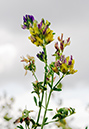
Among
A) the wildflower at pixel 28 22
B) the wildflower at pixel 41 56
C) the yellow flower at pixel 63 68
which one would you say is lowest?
the yellow flower at pixel 63 68

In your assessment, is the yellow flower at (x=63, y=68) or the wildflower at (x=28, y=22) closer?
the yellow flower at (x=63, y=68)

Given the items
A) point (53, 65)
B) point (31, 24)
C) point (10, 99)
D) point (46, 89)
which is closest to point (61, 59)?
point (53, 65)

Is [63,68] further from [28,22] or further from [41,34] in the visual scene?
[28,22]

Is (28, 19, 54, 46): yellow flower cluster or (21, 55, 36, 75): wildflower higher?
(28, 19, 54, 46): yellow flower cluster

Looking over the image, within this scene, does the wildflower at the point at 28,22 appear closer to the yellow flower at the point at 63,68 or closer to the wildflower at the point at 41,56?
the wildflower at the point at 41,56

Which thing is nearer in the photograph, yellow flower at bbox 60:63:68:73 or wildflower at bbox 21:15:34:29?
yellow flower at bbox 60:63:68:73

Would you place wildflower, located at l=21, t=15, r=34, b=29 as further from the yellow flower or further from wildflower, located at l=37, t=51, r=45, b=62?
the yellow flower

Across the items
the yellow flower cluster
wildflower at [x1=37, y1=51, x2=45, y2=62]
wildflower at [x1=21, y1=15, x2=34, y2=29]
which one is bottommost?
wildflower at [x1=37, y1=51, x2=45, y2=62]

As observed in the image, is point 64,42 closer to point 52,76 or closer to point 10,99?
point 52,76

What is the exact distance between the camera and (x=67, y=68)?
180 centimetres

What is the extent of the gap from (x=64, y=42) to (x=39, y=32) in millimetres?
211

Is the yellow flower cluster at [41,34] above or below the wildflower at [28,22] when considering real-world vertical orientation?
below

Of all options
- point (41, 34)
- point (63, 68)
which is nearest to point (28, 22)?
point (41, 34)

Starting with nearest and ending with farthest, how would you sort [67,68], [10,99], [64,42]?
[67,68]
[64,42]
[10,99]
